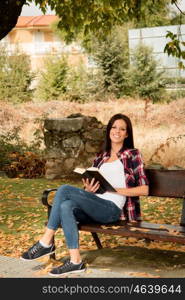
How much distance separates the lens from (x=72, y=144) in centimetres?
1073

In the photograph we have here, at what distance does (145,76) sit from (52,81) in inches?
169

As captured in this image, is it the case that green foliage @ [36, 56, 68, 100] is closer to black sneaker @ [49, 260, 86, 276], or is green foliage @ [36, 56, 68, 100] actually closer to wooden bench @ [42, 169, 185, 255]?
wooden bench @ [42, 169, 185, 255]

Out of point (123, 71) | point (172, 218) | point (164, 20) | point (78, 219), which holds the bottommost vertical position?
point (172, 218)

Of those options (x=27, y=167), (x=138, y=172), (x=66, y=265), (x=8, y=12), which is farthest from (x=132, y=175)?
(x=27, y=167)

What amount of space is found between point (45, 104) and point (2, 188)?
490 inches

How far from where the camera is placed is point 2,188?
9.66 m

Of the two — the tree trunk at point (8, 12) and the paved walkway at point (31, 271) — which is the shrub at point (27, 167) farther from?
the paved walkway at point (31, 271)

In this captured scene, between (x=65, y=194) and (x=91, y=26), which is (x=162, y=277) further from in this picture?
(x=91, y=26)

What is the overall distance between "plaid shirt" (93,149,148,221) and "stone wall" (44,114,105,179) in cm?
570

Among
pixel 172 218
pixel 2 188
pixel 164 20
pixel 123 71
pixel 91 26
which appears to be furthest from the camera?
pixel 164 20

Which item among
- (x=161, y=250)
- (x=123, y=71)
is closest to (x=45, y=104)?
(x=123, y=71)

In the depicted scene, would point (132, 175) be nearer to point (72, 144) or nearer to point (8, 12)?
point (8, 12)

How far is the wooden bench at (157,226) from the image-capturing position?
174 inches

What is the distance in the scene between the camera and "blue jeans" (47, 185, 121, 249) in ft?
14.7
